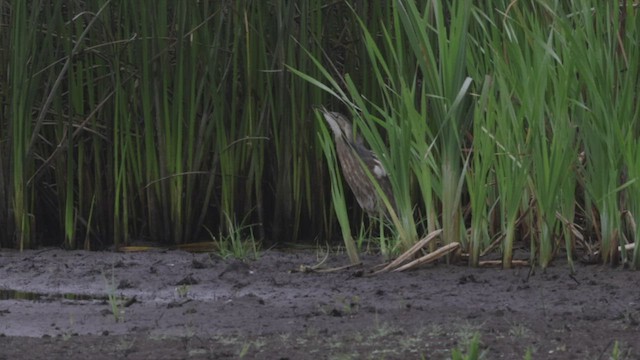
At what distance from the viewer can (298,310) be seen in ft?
13.8

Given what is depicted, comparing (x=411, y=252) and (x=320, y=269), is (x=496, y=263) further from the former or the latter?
(x=320, y=269)

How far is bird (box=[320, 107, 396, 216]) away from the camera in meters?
5.61

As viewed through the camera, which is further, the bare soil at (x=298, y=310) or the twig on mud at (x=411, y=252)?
the twig on mud at (x=411, y=252)

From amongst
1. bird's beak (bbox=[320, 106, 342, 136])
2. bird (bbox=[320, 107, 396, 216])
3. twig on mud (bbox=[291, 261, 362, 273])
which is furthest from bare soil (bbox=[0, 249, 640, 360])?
bird's beak (bbox=[320, 106, 342, 136])

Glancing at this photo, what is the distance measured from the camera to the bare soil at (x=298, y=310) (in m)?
3.44

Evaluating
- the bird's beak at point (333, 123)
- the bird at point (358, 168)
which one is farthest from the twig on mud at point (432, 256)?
the bird's beak at point (333, 123)

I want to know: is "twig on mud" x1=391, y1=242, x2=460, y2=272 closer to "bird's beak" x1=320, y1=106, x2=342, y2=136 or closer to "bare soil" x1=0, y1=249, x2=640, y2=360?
"bare soil" x1=0, y1=249, x2=640, y2=360

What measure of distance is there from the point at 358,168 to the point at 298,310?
1649 millimetres

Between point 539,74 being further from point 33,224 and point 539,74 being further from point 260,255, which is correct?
point 33,224

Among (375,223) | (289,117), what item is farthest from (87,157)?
(375,223)

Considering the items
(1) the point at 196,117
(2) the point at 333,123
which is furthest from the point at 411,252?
(1) the point at 196,117

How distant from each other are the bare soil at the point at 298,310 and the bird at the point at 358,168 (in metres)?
0.33

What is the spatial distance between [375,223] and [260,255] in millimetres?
754

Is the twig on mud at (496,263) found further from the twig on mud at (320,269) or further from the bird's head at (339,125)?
the bird's head at (339,125)
